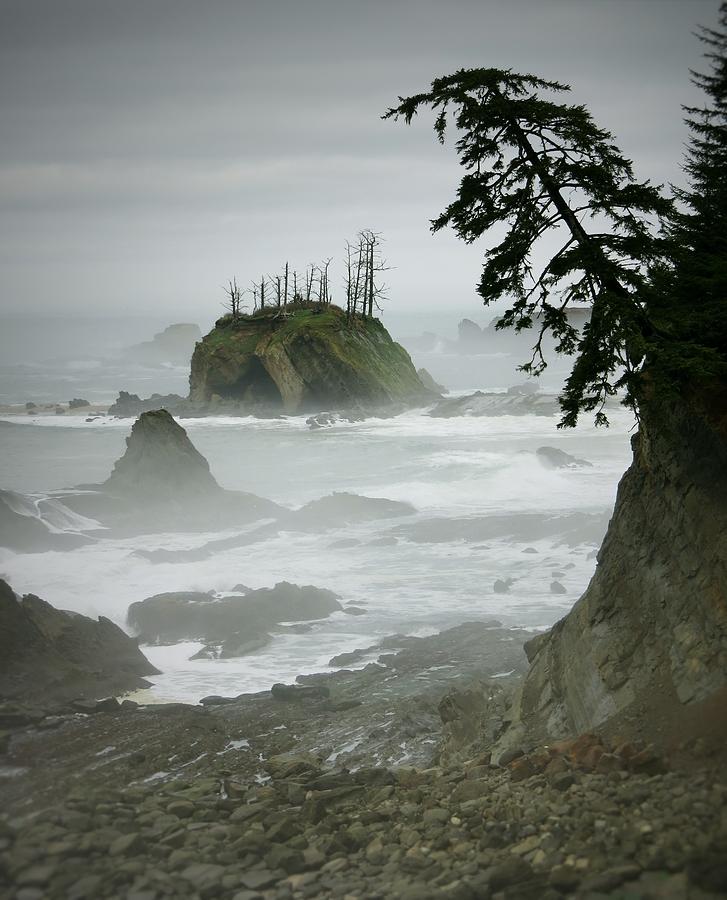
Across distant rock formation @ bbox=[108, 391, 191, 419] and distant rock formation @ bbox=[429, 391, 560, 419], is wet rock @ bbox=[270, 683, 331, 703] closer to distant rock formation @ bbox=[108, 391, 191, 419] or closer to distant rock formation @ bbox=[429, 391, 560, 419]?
distant rock formation @ bbox=[429, 391, 560, 419]

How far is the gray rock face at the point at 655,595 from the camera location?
9.98 meters

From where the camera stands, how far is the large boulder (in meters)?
21.7

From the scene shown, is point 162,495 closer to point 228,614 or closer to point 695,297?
point 228,614

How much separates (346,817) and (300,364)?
64649 millimetres

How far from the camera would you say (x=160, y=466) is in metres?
35.7

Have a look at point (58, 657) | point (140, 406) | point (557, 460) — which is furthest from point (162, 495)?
point (140, 406)

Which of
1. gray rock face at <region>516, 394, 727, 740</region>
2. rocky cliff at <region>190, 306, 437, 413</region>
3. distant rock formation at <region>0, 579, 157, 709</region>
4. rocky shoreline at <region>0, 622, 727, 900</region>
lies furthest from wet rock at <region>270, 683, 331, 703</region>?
rocky cliff at <region>190, 306, 437, 413</region>

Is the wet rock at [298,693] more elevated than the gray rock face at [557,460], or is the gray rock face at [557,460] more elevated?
the gray rock face at [557,460]

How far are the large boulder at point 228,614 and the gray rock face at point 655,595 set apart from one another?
10.9 m

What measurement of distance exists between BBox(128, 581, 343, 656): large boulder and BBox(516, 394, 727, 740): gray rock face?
10.9m

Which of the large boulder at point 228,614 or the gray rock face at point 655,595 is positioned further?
the large boulder at point 228,614

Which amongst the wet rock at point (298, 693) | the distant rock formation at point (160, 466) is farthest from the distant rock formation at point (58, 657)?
the distant rock formation at point (160, 466)

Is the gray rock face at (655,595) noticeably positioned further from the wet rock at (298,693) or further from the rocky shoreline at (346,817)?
the wet rock at (298,693)

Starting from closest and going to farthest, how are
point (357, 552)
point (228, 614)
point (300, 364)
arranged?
point (228, 614) < point (357, 552) < point (300, 364)
